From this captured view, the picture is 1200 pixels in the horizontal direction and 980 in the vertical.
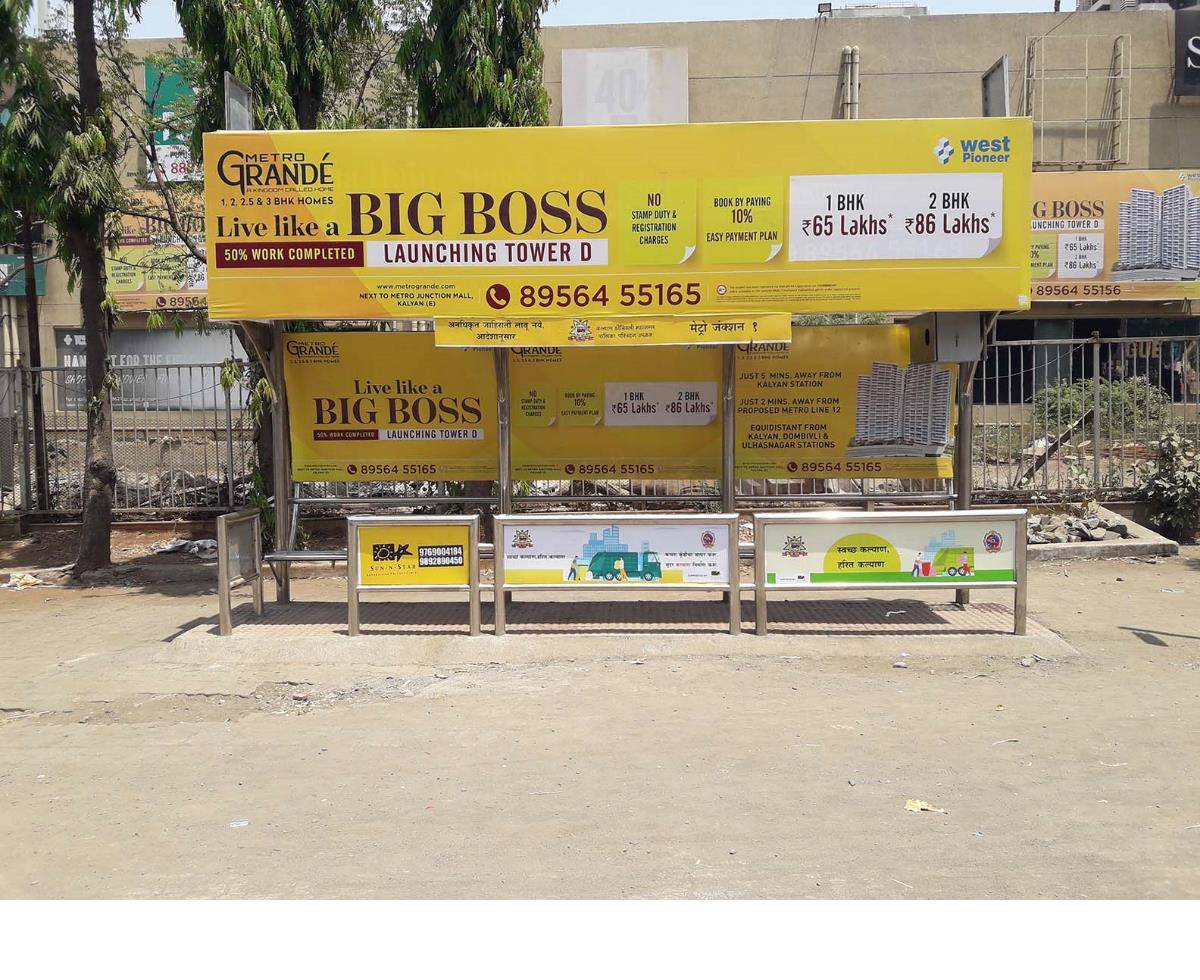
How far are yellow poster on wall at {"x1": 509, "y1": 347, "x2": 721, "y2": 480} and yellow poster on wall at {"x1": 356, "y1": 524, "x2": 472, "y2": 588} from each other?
1517mm

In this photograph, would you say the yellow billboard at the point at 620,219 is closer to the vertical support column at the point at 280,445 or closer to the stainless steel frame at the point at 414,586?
the vertical support column at the point at 280,445

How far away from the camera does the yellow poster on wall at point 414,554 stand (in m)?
8.75

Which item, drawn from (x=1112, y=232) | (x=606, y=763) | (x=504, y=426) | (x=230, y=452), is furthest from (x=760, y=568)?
(x=1112, y=232)

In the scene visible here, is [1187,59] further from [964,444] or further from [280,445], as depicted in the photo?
[280,445]

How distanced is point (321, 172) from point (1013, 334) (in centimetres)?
2375

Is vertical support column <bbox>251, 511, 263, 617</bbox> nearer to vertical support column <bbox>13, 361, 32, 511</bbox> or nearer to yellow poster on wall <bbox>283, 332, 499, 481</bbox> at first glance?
yellow poster on wall <bbox>283, 332, 499, 481</bbox>

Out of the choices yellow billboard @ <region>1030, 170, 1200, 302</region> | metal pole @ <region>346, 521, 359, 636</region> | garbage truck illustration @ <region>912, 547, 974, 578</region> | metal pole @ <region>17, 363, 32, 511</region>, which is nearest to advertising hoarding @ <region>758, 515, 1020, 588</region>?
garbage truck illustration @ <region>912, 547, 974, 578</region>

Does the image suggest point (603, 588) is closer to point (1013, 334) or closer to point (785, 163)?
point (785, 163)

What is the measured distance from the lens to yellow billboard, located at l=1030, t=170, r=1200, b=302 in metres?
25.4

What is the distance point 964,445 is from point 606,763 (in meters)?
5.00

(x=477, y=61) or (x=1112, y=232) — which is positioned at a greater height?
(x=1112, y=232)

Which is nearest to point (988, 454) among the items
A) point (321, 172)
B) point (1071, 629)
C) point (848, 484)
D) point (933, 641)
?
point (848, 484)

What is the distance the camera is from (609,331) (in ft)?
28.7

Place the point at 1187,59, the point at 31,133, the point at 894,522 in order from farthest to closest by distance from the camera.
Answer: the point at 1187,59, the point at 31,133, the point at 894,522
